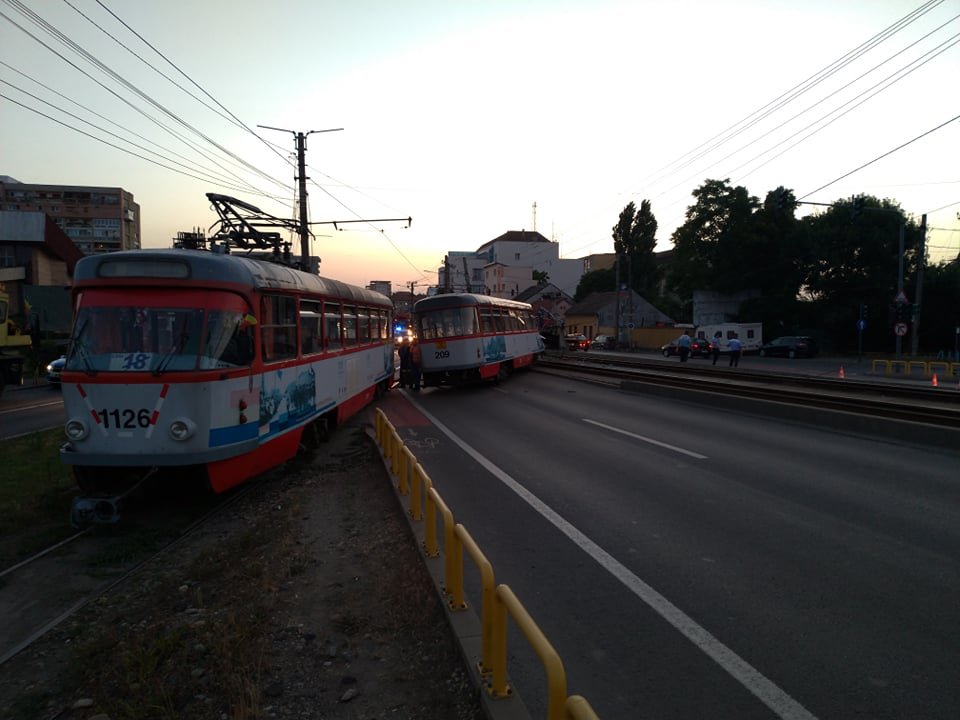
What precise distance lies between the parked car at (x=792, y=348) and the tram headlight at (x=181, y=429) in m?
48.1

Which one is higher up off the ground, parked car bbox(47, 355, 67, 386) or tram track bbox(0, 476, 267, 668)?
parked car bbox(47, 355, 67, 386)

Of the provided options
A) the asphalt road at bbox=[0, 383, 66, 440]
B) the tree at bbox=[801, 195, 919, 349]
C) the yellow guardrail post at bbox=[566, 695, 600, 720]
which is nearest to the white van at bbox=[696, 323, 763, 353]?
the tree at bbox=[801, 195, 919, 349]

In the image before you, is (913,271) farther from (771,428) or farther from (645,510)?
(645,510)

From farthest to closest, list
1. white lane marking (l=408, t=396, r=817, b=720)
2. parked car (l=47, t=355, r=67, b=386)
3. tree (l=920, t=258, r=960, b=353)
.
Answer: tree (l=920, t=258, r=960, b=353) < parked car (l=47, t=355, r=67, b=386) < white lane marking (l=408, t=396, r=817, b=720)

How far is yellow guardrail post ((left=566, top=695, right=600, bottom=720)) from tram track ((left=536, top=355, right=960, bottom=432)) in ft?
39.2

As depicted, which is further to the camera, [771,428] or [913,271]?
[913,271]

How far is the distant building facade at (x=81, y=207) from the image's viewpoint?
239 feet

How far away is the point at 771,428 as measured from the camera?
44.2 feet

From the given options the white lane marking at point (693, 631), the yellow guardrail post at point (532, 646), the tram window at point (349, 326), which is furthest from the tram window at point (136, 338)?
the tram window at point (349, 326)

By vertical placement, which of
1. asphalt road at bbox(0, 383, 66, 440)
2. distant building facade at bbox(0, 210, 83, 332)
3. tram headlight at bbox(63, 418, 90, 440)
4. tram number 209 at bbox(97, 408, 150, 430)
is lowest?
asphalt road at bbox(0, 383, 66, 440)

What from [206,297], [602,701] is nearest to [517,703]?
[602,701]

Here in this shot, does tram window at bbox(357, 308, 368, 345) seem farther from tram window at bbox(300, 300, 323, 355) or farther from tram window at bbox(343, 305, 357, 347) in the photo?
tram window at bbox(300, 300, 323, 355)

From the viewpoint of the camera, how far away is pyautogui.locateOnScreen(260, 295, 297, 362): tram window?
834 cm

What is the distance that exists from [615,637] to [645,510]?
10.5ft
